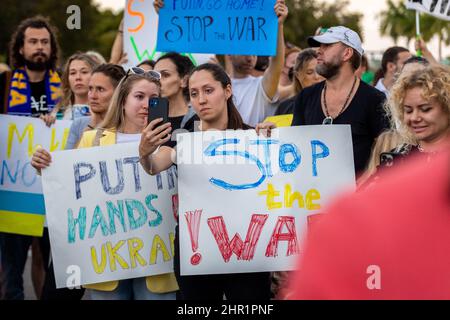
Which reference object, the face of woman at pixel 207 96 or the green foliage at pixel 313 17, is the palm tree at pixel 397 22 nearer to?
the green foliage at pixel 313 17

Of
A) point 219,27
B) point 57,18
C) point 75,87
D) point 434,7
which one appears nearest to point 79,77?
point 75,87

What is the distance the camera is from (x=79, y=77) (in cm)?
635

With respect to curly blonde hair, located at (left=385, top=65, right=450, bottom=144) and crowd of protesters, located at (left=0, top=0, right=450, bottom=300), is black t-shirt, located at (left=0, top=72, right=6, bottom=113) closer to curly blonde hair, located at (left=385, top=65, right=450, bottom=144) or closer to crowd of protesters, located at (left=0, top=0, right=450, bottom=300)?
Result: crowd of protesters, located at (left=0, top=0, right=450, bottom=300)

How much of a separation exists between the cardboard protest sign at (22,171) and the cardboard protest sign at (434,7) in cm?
332

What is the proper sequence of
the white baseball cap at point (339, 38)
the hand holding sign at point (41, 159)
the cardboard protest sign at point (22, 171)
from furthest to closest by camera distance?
the cardboard protest sign at point (22, 171) < the white baseball cap at point (339, 38) < the hand holding sign at point (41, 159)

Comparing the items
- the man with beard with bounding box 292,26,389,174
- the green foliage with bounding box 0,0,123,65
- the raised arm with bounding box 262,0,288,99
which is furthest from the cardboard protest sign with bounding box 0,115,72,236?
the green foliage with bounding box 0,0,123,65

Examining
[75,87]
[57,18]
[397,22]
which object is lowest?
[75,87]

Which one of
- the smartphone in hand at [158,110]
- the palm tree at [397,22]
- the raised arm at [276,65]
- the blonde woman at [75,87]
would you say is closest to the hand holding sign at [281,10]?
the raised arm at [276,65]

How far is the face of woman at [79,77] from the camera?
633 centimetres

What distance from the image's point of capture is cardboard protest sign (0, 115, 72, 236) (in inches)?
233

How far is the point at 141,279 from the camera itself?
4.81 metres

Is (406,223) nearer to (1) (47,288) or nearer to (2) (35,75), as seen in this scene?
(1) (47,288)

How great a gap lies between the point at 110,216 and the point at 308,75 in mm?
2326

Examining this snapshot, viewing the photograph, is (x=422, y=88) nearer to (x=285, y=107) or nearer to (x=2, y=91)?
(x=285, y=107)
